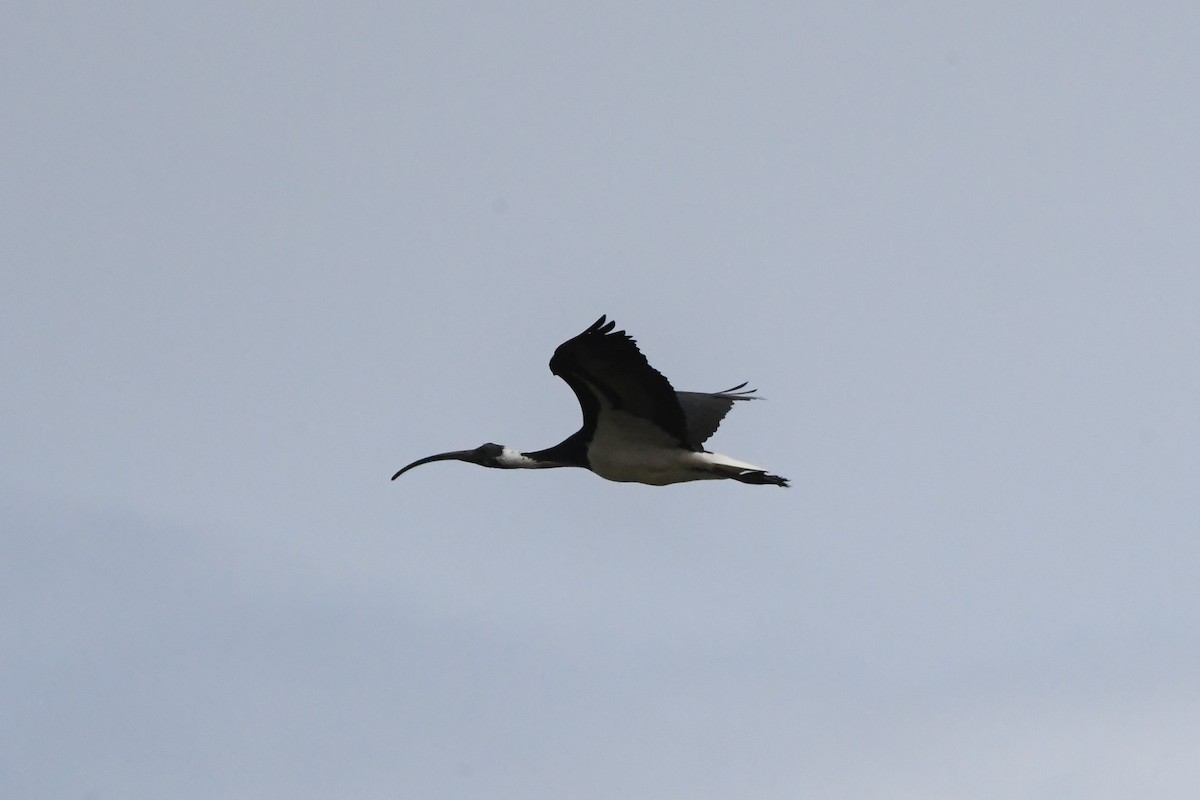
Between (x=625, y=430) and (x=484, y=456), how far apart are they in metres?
3.22

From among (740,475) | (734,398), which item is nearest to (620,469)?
(740,475)

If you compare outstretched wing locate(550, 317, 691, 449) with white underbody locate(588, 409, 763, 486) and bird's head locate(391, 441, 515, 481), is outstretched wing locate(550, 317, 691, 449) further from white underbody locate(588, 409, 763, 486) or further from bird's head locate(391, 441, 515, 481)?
bird's head locate(391, 441, 515, 481)

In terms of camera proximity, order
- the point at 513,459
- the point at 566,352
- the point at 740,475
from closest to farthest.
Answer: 1. the point at 566,352
2. the point at 740,475
3. the point at 513,459

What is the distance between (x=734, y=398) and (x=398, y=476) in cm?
509

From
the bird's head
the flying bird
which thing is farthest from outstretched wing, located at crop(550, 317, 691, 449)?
the bird's head

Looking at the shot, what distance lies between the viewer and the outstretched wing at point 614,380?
2369 centimetres

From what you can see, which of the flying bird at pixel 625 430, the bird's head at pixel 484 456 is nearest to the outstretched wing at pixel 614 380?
the flying bird at pixel 625 430

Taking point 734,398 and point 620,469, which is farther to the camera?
point 734,398

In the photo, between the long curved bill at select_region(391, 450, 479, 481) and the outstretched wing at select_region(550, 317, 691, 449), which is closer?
the outstretched wing at select_region(550, 317, 691, 449)

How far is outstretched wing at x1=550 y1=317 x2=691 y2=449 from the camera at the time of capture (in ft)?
77.7

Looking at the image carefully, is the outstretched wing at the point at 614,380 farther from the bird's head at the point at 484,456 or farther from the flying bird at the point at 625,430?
the bird's head at the point at 484,456

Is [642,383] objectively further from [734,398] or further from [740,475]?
[734,398]

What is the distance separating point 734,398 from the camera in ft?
98.1

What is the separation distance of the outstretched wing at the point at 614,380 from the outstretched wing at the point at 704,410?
1270mm
